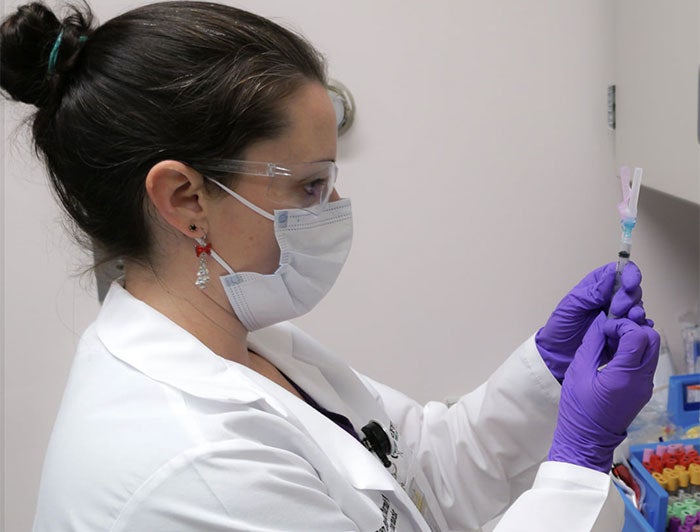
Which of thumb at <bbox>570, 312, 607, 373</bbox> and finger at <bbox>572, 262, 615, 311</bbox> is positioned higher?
finger at <bbox>572, 262, 615, 311</bbox>

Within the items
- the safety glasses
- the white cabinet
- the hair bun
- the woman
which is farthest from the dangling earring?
the white cabinet

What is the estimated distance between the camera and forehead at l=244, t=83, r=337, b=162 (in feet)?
2.97

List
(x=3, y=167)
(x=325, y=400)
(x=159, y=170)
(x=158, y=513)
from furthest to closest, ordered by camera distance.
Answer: (x=3, y=167)
(x=325, y=400)
(x=159, y=170)
(x=158, y=513)

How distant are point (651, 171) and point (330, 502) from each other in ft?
3.37

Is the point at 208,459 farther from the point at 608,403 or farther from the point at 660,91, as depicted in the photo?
the point at 660,91

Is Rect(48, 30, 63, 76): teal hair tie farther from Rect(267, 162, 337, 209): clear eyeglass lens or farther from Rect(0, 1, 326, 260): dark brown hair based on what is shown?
Rect(267, 162, 337, 209): clear eyeglass lens

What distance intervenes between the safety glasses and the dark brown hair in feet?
0.06

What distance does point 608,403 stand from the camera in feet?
3.16

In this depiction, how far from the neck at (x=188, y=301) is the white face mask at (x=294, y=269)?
2 cm

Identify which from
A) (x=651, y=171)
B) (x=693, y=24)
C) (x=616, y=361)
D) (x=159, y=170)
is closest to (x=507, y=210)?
(x=651, y=171)

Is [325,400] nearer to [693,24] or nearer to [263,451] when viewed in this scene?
[263,451]

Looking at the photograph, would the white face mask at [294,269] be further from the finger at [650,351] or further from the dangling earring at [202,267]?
the finger at [650,351]

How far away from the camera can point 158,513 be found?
745 mm

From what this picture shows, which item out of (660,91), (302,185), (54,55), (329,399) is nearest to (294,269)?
(302,185)
